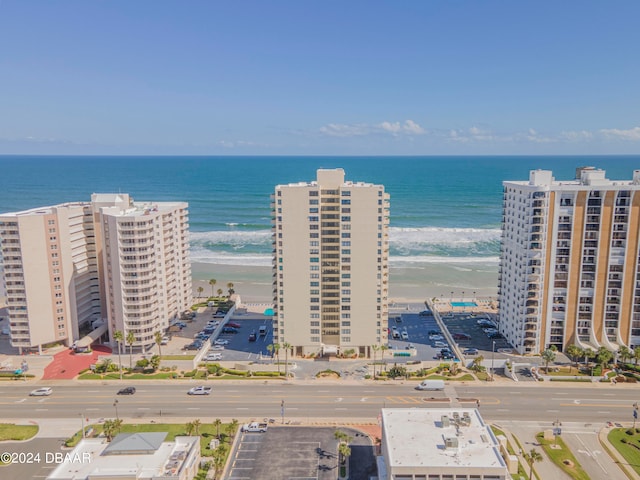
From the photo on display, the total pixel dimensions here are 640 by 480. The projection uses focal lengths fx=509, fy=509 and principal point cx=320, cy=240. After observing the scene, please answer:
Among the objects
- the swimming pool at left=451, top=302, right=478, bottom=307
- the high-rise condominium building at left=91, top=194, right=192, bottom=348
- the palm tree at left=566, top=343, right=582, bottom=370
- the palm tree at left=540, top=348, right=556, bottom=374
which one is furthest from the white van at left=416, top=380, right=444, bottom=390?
the high-rise condominium building at left=91, top=194, right=192, bottom=348

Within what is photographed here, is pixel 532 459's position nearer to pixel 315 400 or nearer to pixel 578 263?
pixel 315 400

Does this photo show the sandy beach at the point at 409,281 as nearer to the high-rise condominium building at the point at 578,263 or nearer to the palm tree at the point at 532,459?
the high-rise condominium building at the point at 578,263

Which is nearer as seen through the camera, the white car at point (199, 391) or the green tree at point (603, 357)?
the white car at point (199, 391)

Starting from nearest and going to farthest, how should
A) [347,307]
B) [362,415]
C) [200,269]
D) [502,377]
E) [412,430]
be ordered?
[412,430], [362,415], [502,377], [347,307], [200,269]

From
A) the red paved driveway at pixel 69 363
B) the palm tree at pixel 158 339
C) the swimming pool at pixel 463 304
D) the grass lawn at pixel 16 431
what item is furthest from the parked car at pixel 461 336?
the grass lawn at pixel 16 431

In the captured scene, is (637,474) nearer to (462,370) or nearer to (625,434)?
(625,434)

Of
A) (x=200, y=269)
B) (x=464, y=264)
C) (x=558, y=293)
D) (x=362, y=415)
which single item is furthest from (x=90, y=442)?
(x=464, y=264)

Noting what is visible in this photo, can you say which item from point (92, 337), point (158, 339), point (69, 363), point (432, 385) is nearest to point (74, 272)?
point (92, 337)
